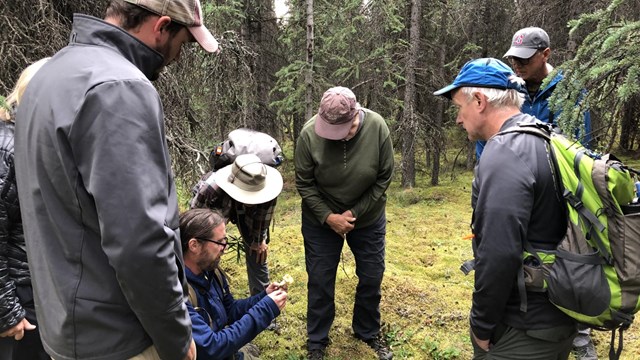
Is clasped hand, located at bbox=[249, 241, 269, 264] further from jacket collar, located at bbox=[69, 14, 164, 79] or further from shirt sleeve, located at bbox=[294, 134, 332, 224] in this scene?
jacket collar, located at bbox=[69, 14, 164, 79]

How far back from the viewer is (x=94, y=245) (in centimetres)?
153

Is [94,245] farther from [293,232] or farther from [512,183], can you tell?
[293,232]

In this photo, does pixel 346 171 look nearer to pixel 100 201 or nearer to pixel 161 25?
pixel 161 25

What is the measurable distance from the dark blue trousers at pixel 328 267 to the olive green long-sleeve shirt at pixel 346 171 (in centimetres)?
13

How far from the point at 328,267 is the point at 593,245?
227cm

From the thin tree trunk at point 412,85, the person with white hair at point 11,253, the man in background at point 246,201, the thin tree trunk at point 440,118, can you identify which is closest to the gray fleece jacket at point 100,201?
the person with white hair at point 11,253

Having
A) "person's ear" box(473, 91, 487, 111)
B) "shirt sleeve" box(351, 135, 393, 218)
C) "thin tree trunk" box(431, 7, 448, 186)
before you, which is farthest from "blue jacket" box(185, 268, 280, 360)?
"thin tree trunk" box(431, 7, 448, 186)

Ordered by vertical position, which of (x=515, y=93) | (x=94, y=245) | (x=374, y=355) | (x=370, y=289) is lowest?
(x=374, y=355)

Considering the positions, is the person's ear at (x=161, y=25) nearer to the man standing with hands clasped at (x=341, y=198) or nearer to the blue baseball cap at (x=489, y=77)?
the blue baseball cap at (x=489, y=77)

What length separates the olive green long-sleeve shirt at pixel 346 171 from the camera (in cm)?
370

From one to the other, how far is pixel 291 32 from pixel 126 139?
11.3 m

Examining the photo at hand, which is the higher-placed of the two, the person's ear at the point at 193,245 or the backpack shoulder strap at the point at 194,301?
the person's ear at the point at 193,245

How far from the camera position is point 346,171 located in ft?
12.2

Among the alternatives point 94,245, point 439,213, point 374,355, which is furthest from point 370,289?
point 439,213
